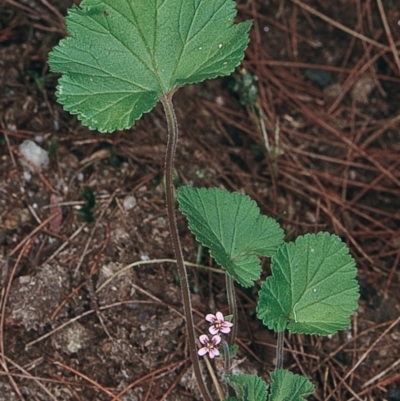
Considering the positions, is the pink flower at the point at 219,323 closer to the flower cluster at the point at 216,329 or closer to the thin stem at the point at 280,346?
the flower cluster at the point at 216,329

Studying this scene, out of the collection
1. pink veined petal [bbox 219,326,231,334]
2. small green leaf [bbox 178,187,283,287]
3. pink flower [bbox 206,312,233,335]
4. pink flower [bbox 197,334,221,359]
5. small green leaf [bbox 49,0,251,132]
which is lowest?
pink flower [bbox 197,334,221,359]

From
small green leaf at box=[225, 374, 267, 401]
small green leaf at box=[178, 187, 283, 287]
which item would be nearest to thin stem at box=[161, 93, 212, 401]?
small green leaf at box=[178, 187, 283, 287]

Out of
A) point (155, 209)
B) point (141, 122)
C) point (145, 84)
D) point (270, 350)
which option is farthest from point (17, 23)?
point (270, 350)

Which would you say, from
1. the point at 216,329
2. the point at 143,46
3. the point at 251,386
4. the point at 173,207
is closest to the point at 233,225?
the point at 173,207

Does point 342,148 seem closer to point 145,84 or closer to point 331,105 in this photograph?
point 331,105

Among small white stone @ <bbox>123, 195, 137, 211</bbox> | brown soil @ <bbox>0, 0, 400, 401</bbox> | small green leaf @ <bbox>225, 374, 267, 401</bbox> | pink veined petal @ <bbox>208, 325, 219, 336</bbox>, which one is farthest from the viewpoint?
small white stone @ <bbox>123, 195, 137, 211</bbox>

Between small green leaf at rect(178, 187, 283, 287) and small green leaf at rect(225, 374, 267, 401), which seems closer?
small green leaf at rect(225, 374, 267, 401)

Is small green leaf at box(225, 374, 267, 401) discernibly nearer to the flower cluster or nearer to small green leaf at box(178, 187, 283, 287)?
the flower cluster
